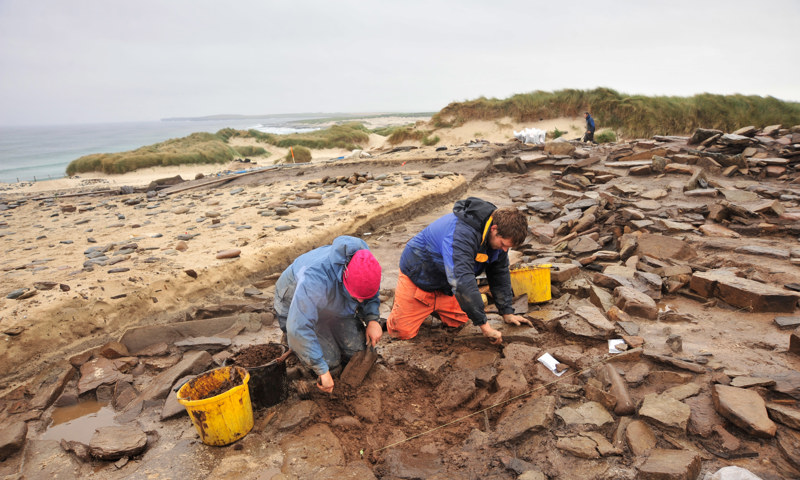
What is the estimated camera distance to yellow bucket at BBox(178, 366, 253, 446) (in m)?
2.67

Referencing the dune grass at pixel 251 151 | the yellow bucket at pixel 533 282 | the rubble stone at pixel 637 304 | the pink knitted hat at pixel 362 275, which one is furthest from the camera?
the dune grass at pixel 251 151

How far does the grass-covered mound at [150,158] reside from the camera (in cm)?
2514

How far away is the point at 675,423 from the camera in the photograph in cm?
249

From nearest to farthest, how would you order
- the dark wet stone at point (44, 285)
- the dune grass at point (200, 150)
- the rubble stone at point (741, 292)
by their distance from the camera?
the rubble stone at point (741, 292) → the dark wet stone at point (44, 285) → the dune grass at point (200, 150)

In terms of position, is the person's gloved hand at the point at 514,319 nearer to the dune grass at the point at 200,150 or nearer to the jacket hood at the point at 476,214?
the jacket hood at the point at 476,214

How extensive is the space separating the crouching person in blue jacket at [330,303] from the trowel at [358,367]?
3.5 inches

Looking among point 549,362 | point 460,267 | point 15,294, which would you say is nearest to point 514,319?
point 549,362

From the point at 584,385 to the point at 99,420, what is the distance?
384cm

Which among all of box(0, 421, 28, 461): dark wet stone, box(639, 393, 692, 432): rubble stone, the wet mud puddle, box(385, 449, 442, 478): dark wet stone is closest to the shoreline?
the wet mud puddle

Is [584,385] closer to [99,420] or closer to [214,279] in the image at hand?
[99,420]

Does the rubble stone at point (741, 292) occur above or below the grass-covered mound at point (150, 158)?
below

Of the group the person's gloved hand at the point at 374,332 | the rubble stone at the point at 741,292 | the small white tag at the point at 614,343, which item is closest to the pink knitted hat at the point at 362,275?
the person's gloved hand at the point at 374,332

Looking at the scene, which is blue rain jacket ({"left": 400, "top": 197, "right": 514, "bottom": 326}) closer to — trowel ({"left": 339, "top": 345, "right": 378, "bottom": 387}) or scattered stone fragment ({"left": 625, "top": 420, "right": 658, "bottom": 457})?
trowel ({"left": 339, "top": 345, "right": 378, "bottom": 387})

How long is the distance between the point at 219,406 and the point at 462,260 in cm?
196
